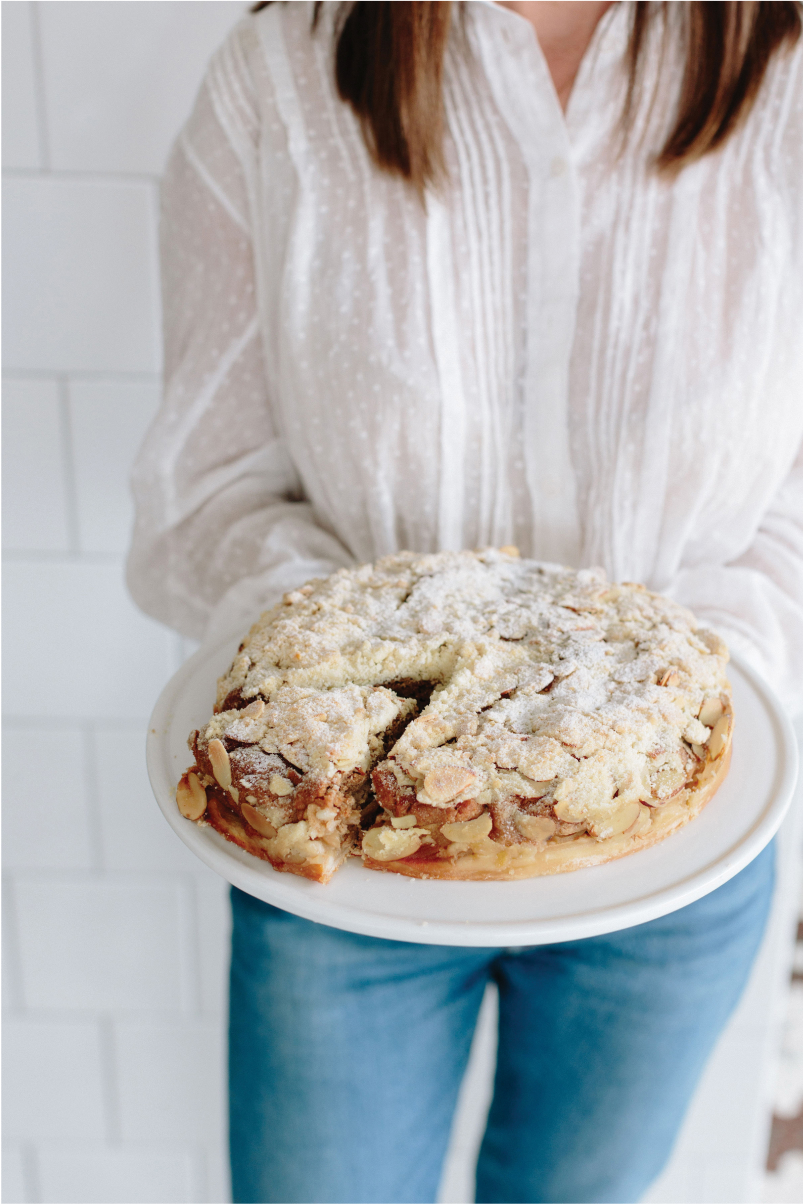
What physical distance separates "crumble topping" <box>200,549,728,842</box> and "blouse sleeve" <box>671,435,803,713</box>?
120 mm

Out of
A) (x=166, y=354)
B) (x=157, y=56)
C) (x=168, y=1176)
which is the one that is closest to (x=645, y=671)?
(x=166, y=354)

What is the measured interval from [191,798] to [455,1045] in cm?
50

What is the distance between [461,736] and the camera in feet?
1.75

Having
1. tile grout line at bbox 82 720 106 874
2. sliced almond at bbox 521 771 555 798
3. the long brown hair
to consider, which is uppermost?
the long brown hair

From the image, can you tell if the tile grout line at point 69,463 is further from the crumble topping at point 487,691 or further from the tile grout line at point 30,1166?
the tile grout line at point 30,1166

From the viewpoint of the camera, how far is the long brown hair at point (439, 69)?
73cm

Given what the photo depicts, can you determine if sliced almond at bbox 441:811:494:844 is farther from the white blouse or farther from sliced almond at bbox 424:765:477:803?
the white blouse

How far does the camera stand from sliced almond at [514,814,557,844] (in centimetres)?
51

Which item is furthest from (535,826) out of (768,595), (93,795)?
(93,795)

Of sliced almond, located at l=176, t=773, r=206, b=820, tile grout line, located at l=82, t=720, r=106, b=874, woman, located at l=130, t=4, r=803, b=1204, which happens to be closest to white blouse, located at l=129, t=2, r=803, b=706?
woman, located at l=130, t=4, r=803, b=1204

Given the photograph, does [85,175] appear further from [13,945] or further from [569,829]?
[13,945]

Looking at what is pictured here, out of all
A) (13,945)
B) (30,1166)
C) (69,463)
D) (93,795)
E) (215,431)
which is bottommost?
(30,1166)

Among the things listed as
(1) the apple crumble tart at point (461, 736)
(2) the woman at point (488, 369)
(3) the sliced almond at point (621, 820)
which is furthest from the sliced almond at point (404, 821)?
(2) the woman at point (488, 369)

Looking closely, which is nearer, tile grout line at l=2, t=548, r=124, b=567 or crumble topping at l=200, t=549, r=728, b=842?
crumble topping at l=200, t=549, r=728, b=842
